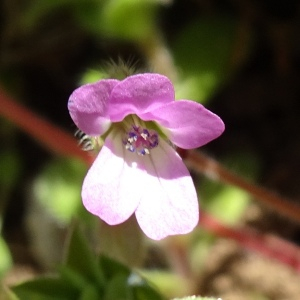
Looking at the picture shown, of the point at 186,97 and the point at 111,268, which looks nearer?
the point at 111,268

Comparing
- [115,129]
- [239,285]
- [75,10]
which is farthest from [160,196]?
[75,10]

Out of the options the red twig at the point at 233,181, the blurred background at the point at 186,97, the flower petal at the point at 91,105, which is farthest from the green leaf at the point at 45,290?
the blurred background at the point at 186,97

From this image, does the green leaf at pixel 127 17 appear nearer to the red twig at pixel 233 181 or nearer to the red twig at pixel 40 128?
the red twig at pixel 40 128

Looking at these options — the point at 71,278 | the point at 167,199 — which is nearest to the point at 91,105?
the point at 167,199

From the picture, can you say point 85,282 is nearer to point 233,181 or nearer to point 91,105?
point 91,105

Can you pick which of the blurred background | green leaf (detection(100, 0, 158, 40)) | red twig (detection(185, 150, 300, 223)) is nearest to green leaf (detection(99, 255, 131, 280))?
red twig (detection(185, 150, 300, 223))

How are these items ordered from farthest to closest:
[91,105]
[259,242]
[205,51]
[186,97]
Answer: [205,51] → [186,97] → [259,242] → [91,105]
